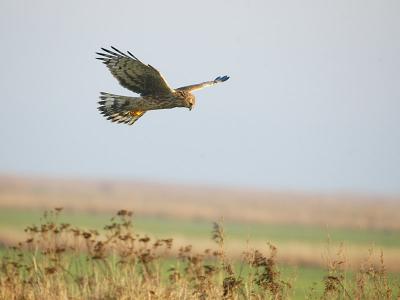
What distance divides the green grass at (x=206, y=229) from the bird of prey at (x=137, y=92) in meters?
22.2

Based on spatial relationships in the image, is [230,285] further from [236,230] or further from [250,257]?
[236,230]

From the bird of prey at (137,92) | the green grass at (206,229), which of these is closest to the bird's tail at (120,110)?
the bird of prey at (137,92)

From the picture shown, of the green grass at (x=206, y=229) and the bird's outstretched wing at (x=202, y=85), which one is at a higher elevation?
the bird's outstretched wing at (x=202, y=85)

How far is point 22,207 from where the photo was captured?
50781 millimetres

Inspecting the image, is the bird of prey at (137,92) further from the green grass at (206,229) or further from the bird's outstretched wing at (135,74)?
the green grass at (206,229)

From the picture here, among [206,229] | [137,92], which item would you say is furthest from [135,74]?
[206,229]

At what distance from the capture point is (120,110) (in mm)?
12141

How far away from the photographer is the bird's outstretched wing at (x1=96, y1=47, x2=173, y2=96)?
1146 centimetres

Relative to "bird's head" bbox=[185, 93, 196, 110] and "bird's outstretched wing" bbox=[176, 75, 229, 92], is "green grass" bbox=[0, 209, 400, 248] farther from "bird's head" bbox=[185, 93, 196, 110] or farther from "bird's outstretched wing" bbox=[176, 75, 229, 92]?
"bird's head" bbox=[185, 93, 196, 110]

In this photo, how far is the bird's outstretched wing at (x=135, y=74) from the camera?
1146cm

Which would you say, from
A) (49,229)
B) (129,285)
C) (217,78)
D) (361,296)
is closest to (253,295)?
(361,296)

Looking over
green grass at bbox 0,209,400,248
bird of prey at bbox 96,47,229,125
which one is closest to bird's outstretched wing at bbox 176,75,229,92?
bird of prey at bbox 96,47,229,125

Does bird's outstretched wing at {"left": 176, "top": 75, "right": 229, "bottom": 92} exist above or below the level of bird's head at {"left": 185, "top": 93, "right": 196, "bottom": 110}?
above

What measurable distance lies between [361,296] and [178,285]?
219 cm
